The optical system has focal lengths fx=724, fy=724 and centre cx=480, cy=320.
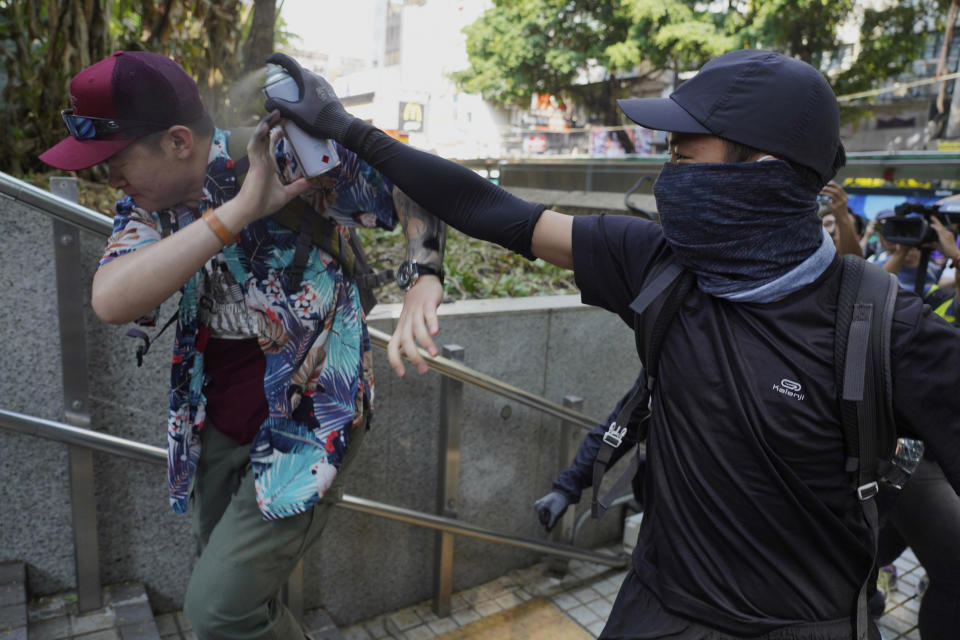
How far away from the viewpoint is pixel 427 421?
354cm

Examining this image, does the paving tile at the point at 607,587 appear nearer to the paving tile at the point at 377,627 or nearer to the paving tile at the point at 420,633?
the paving tile at the point at 420,633

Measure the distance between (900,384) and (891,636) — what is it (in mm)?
2815

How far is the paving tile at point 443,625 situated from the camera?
3.57 m

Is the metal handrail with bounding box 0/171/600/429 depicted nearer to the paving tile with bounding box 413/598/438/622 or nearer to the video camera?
the paving tile with bounding box 413/598/438/622

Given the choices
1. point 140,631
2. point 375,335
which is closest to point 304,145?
point 375,335

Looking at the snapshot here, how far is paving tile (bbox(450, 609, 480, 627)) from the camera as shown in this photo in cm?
366

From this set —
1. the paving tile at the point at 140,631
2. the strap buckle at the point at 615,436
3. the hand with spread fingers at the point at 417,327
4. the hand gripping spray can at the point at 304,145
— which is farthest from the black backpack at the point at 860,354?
the paving tile at the point at 140,631

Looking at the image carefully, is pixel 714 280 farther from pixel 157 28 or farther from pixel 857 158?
pixel 857 158

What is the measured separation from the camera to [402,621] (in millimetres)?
3609

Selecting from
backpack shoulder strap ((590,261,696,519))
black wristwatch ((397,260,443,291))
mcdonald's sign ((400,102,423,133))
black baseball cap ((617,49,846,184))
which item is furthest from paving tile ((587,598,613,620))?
mcdonald's sign ((400,102,423,133))

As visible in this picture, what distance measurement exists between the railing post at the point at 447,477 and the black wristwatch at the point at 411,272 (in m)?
1.51

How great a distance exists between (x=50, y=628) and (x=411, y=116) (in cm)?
4555

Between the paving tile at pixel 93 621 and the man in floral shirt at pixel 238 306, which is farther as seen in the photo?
the paving tile at pixel 93 621

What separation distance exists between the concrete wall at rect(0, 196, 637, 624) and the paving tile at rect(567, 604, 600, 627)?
442 mm
